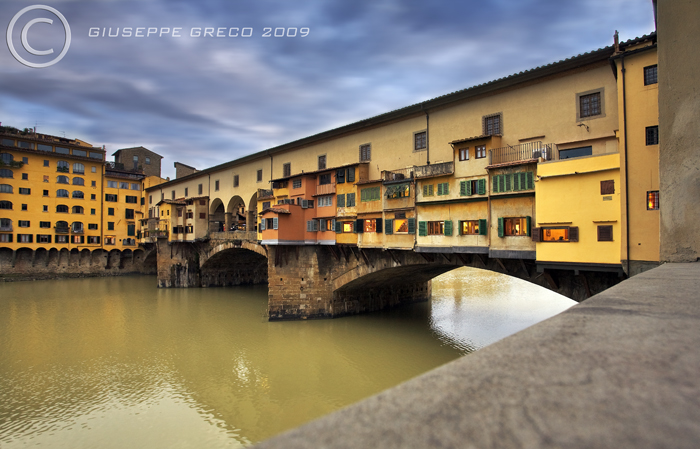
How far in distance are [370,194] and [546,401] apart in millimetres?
21140

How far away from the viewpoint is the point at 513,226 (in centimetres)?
1614

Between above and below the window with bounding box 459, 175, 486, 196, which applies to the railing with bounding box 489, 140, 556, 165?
above

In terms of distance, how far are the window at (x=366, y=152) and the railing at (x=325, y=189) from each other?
8.70 feet

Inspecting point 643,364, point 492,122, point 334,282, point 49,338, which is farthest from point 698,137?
point 49,338

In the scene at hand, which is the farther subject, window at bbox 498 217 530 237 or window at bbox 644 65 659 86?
window at bbox 498 217 530 237

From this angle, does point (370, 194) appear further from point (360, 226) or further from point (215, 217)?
point (215, 217)

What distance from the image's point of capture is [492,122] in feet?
61.2

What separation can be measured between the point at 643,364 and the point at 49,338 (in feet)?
92.4

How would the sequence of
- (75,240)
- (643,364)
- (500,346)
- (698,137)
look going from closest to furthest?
1. (643,364)
2. (500,346)
3. (698,137)
4. (75,240)

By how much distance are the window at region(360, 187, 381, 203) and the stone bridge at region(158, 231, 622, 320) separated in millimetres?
3140

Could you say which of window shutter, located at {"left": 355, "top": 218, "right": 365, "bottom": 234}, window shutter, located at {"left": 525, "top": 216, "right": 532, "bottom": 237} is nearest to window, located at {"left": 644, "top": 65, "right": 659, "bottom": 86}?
window shutter, located at {"left": 525, "top": 216, "right": 532, "bottom": 237}

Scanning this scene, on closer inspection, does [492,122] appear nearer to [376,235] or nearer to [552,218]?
Result: [552,218]

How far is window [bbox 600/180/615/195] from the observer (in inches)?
519

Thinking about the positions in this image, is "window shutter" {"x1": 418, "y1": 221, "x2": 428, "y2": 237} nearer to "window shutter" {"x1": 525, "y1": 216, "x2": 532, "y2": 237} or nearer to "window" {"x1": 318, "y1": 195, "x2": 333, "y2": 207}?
"window shutter" {"x1": 525, "y1": 216, "x2": 532, "y2": 237}
